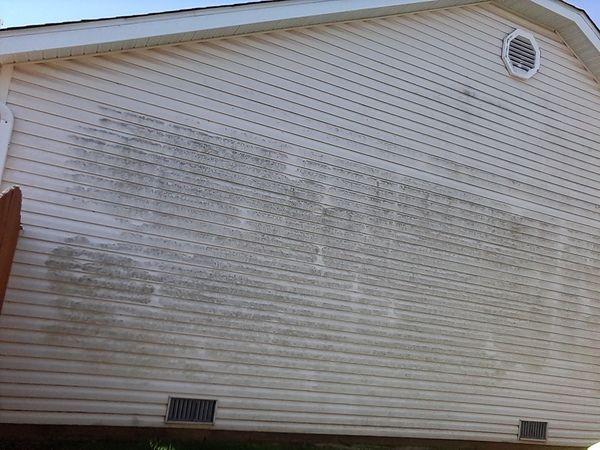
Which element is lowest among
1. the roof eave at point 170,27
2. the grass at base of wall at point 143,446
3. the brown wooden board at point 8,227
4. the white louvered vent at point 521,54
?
the grass at base of wall at point 143,446

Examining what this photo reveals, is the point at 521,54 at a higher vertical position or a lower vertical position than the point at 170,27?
higher

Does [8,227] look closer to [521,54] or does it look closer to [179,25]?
[179,25]

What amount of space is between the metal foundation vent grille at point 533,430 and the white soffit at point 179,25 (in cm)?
623

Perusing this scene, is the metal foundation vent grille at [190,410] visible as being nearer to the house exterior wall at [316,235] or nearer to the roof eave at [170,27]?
the house exterior wall at [316,235]

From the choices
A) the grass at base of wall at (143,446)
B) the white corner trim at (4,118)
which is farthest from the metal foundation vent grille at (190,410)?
the white corner trim at (4,118)

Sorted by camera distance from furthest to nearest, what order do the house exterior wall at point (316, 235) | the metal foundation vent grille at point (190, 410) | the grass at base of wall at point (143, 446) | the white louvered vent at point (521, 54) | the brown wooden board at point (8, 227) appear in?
the white louvered vent at point (521, 54) < the metal foundation vent grille at point (190, 410) < the house exterior wall at point (316, 235) < the grass at base of wall at point (143, 446) < the brown wooden board at point (8, 227)

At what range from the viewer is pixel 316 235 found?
629 cm

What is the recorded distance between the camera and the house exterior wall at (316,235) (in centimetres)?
514

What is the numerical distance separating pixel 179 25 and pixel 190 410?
4139 millimetres

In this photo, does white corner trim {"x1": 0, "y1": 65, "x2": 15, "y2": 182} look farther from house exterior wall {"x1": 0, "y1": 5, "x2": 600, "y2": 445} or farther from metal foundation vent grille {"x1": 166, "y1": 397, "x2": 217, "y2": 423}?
metal foundation vent grille {"x1": 166, "y1": 397, "x2": 217, "y2": 423}

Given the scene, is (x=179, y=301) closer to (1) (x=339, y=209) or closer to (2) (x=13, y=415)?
(2) (x=13, y=415)

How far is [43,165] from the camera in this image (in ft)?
16.6

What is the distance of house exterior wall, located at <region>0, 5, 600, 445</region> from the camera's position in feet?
16.9

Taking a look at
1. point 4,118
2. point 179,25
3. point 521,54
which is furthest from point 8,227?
point 521,54
